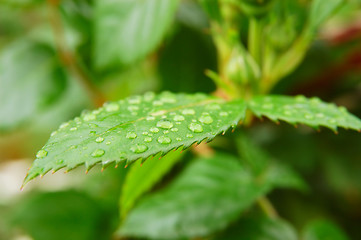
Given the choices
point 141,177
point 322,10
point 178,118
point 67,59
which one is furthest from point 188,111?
point 67,59

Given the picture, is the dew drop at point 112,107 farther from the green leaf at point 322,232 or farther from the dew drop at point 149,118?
the green leaf at point 322,232

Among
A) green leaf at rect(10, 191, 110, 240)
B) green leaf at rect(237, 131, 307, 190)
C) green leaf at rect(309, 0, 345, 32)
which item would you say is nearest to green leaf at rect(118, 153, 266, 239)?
green leaf at rect(237, 131, 307, 190)

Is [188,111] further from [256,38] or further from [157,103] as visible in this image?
[256,38]

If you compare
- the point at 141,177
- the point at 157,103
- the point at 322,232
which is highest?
the point at 157,103

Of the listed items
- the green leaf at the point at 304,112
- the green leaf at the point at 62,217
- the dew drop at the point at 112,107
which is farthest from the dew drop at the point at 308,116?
the green leaf at the point at 62,217

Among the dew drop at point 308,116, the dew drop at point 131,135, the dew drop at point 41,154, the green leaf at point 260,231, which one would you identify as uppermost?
the dew drop at point 41,154

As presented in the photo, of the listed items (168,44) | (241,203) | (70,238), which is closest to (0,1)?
(168,44)

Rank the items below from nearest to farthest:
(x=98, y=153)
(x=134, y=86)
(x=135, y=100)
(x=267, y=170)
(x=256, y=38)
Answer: (x=98, y=153), (x=135, y=100), (x=256, y=38), (x=267, y=170), (x=134, y=86)
